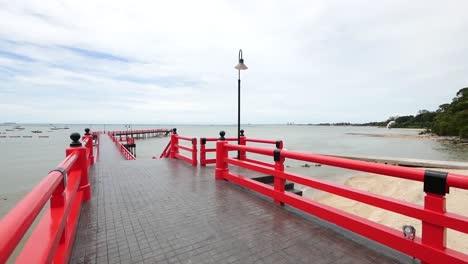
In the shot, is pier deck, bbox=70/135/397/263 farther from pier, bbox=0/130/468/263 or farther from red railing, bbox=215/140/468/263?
red railing, bbox=215/140/468/263

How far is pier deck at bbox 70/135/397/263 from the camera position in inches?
108

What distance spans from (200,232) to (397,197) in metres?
11.2

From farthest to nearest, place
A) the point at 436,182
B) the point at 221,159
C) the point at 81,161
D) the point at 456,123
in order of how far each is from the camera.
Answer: the point at 456,123 → the point at 221,159 → the point at 81,161 → the point at 436,182

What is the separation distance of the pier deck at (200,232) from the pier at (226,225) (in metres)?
0.01

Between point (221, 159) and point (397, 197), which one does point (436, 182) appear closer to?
point (221, 159)

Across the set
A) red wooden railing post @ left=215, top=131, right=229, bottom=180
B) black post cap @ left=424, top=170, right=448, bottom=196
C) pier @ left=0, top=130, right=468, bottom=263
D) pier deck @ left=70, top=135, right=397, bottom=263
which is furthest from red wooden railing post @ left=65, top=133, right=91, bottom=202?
black post cap @ left=424, top=170, right=448, bottom=196

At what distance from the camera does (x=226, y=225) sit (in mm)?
3527

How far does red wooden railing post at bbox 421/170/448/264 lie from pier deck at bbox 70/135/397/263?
1.72 ft

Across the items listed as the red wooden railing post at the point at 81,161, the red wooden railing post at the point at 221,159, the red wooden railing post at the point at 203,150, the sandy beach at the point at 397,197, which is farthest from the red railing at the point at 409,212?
the sandy beach at the point at 397,197

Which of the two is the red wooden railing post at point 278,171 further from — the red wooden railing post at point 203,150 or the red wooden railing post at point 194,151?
the red wooden railing post at point 194,151

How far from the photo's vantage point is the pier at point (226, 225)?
84.4 inches

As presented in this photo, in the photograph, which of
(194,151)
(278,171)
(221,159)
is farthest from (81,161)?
(194,151)

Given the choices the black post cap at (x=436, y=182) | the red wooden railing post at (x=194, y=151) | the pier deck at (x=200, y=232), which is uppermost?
the black post cap at (x=436, y=182)

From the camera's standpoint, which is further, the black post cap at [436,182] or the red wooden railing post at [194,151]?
the red wooden railing post at [194,151]
